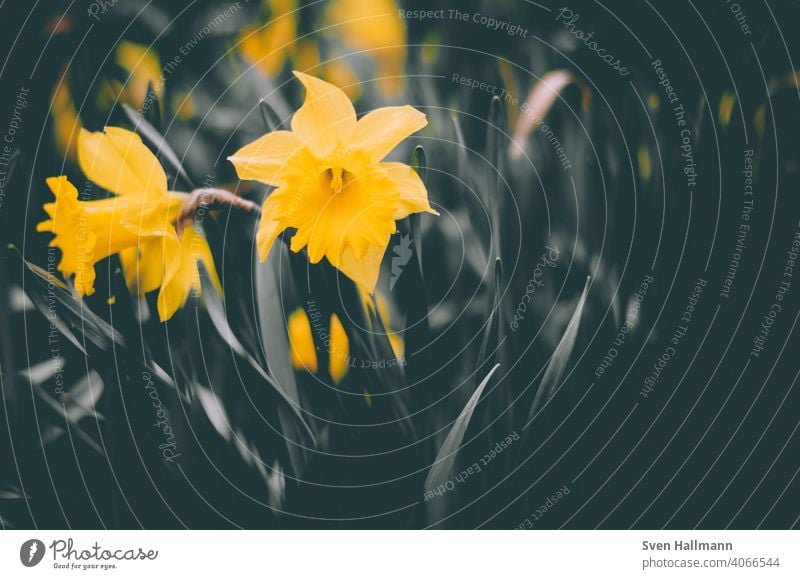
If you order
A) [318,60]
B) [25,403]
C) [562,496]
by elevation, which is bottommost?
[562,496]

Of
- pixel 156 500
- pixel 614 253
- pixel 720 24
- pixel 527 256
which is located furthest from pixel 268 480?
pixel 720 24

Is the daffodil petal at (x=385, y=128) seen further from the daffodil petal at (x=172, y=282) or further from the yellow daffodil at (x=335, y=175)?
the daffodil petal at (x=172, y=282)

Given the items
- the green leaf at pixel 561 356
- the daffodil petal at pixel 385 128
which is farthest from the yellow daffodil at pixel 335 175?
the green leaf at pixel 561 356

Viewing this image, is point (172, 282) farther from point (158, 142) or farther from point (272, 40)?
point (272, 40)

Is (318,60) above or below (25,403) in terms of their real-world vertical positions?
above

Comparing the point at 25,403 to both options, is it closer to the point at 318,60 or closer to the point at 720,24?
the point at 318,60
